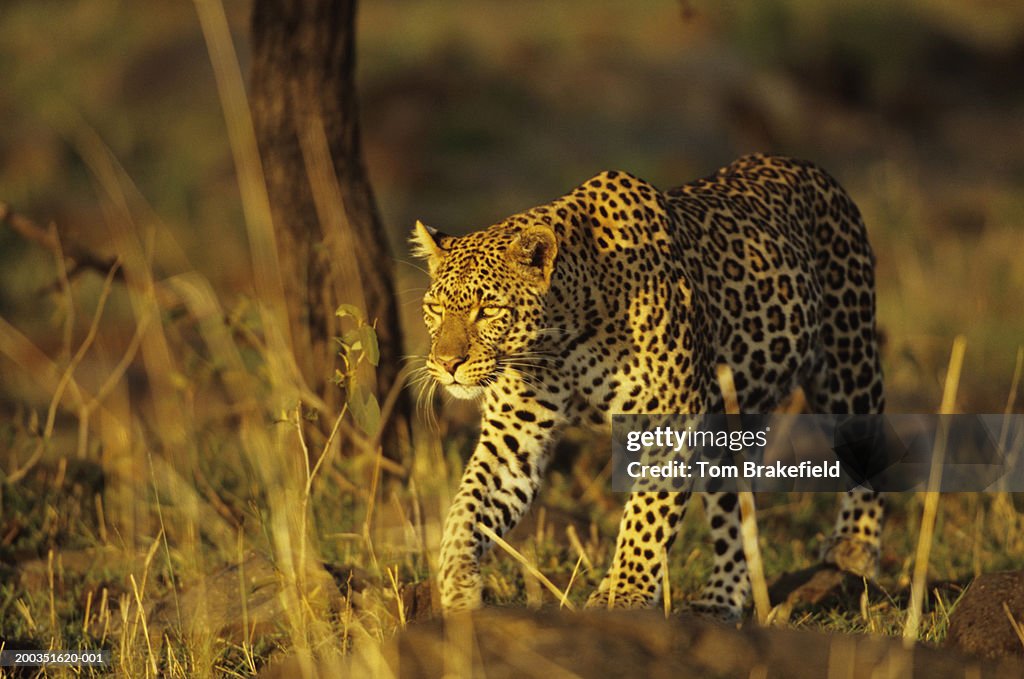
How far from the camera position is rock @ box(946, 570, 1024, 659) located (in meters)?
5.09

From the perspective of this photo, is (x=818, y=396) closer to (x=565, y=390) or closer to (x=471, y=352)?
(x=565, y=390)

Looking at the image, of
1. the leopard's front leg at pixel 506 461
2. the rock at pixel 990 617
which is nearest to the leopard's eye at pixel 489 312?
the leopard's front leg at pixel 506 461

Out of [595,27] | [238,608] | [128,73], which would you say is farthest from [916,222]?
[128,73]

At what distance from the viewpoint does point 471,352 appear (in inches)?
230

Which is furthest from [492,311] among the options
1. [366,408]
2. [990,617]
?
[990,617]

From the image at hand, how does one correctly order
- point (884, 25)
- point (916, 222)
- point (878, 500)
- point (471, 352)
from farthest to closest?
point (884, 25)
point (916, 222)
point (878, 500)
point (471, 352)

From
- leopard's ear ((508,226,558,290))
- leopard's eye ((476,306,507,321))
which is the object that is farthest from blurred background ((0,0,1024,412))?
leopard's eye ((476,306,507,321))

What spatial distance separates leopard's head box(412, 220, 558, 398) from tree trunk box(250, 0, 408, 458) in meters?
2.27

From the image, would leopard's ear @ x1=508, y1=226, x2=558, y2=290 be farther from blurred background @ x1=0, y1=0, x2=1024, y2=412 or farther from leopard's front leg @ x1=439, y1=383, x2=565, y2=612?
blurred background @ x1=0, y1=0, x2=1024, y2=412

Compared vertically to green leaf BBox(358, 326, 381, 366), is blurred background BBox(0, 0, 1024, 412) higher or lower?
higher

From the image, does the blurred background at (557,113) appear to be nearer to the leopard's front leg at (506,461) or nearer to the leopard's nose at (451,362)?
the leopard's front leg at (506,461)

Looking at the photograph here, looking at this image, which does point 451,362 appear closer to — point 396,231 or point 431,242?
point 431,242

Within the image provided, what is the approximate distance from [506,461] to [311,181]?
251 cm

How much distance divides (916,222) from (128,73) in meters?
11.4
